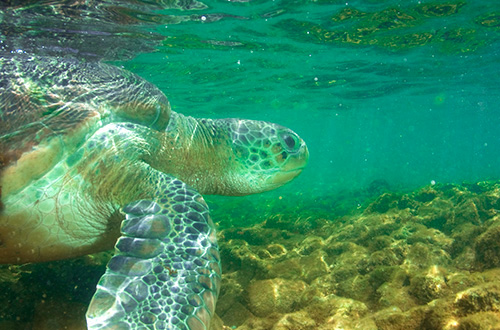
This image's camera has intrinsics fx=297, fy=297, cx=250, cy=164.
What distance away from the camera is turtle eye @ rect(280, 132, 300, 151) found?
4207 mm

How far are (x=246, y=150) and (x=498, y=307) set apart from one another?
9.81 feet

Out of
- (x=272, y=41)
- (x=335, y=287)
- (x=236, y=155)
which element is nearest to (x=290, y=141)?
(x=236, y=155)

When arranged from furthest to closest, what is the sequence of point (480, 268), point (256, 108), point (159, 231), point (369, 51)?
point (256, 108) → point (369, 51) → point (480, 268) → point (159, 231)

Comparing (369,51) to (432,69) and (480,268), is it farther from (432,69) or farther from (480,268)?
(480,268)

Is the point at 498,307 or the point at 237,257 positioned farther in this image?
the point at 237,257

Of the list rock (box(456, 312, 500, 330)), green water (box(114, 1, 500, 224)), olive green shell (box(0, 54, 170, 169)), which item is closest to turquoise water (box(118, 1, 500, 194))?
A: green water (box(114, 1, 500, 224))

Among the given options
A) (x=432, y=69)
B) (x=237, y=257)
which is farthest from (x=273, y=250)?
(x=432, y=69)

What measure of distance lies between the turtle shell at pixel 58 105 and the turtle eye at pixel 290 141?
5.27ft

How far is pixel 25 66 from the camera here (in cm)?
354

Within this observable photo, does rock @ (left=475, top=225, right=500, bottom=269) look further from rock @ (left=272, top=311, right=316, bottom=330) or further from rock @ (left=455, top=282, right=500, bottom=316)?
rock @ (left=272, top=311, right=316, bottom=330)

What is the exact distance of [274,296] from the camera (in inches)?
118

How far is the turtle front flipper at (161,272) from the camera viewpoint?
73.5 inches

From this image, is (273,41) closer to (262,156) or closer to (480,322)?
(262,156)

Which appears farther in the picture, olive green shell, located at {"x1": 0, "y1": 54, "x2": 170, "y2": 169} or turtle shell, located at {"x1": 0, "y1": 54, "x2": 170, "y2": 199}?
olive green shell, located at {"x1": 0, "y1": 54, "x2": 170, "y2": 169}
